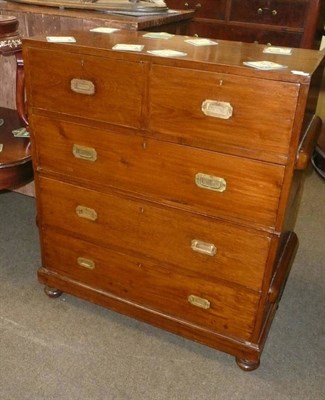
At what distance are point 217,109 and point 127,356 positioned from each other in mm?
868

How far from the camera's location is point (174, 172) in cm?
130

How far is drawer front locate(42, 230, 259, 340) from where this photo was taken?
142cm

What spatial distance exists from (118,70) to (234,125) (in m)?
0.35

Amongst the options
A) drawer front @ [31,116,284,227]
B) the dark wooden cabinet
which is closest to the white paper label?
drawer front @ [31,116,284,227]

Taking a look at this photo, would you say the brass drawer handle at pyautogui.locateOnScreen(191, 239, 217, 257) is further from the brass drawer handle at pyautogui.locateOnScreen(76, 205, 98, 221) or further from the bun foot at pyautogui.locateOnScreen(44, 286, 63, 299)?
the bun foot at pyautogui.locateOnScreen(44, 286, 63, 299)

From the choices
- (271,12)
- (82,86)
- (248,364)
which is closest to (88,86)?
(82,86)

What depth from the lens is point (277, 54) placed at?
4.27 ft

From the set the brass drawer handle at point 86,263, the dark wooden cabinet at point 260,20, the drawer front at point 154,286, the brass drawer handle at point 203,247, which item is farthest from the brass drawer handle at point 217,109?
the dark wooden cabinet at point 260,20

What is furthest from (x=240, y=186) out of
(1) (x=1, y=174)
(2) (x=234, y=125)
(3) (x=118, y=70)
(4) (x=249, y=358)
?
(1) (x=1, y=174)

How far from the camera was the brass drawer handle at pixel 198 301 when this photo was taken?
1452 mm

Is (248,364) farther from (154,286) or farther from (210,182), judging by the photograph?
(210,182)

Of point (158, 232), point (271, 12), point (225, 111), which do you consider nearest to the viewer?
point (225, 111)

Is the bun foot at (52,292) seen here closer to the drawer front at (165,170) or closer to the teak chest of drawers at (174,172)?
the teak chest of drawers at (174,172)

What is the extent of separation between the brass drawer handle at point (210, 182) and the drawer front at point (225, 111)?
86 mm
